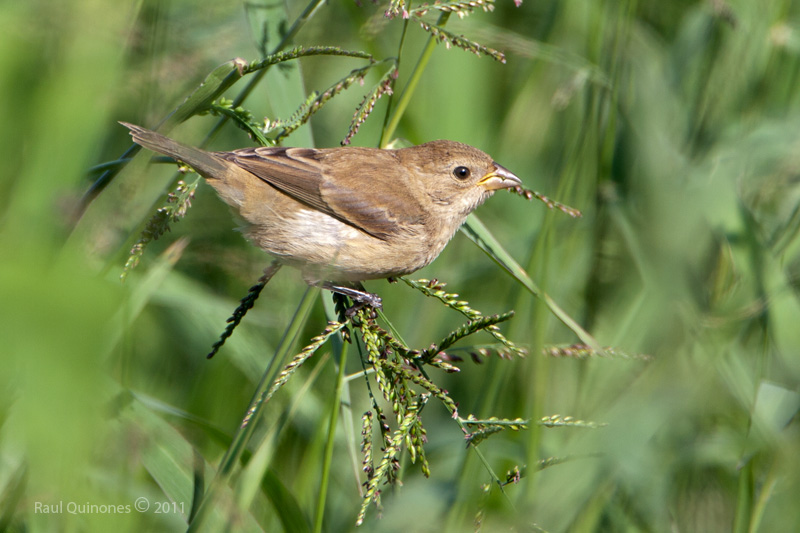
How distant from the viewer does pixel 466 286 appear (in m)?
4.21

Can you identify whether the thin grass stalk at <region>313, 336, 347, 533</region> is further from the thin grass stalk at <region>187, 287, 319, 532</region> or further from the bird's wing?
the bird's wing

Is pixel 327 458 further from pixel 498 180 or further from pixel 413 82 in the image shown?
pixel 498 180

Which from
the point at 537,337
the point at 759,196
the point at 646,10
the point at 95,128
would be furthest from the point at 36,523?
the point at 646,10

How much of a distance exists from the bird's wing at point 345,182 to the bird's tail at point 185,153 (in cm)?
18

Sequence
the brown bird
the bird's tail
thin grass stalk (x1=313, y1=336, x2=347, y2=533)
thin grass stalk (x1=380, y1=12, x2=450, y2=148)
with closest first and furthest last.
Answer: thin grass stalk (x1=313, y1=336, x2=347, y2=533) → the bird's tail → thin grass stalk (x1=380, y1=12, x2=450, y2=148) → the brown bird

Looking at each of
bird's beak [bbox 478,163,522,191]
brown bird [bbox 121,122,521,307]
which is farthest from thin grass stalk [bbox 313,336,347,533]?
bird's beak [bbox 478,163,522,191]

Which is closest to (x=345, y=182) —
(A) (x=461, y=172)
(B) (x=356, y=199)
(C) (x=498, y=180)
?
(B) (x=356, y=199)

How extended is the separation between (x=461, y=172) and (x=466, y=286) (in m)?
0.90

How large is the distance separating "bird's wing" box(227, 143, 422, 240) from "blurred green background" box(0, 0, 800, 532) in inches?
15.3

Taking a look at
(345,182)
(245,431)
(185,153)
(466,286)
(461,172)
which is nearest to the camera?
(245,431)

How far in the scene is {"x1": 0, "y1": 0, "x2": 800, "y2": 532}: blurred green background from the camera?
61.4 inches

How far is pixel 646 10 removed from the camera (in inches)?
208

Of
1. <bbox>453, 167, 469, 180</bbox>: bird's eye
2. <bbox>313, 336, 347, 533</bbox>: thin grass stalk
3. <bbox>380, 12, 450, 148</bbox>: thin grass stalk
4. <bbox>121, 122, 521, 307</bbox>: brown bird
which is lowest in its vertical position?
<bbox>313, 336, 347, 533</bbox>: thin grass stalk

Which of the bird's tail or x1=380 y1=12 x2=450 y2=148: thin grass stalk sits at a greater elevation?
x1=380 y1=12 x2=450 y2=148: thin grass stalk
